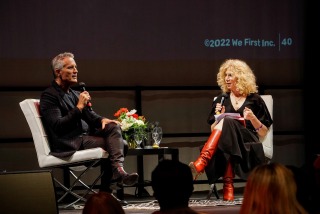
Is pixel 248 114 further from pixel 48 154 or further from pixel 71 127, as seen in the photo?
pixel 48 154

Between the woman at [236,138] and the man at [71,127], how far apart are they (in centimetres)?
62

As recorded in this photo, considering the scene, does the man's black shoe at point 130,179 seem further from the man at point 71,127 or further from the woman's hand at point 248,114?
the woman's hand at point 248,114

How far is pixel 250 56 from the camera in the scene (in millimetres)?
6648

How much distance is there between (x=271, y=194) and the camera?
6.34ft

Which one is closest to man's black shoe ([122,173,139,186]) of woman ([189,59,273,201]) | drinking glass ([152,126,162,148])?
woman ([189,59,273,201])

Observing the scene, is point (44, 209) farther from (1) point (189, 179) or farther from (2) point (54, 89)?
(2) point (54, 89)

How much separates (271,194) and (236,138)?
3.13 meters

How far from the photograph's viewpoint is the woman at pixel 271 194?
6.30 ft

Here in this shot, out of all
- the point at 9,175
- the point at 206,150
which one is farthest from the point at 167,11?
the point at 9,175

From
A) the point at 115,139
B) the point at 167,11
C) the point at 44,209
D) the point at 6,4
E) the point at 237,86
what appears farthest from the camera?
the point at 167,11

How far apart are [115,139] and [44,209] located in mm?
1849

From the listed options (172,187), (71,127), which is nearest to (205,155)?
(71,127)

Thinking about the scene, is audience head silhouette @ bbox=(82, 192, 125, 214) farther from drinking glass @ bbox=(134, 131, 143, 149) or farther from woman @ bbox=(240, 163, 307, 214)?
drinking glass @ bbox=(134, 131, 143, 149)

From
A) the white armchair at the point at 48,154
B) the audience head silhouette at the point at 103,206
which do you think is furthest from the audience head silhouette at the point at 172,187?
the white armchair at the point at 48,154
